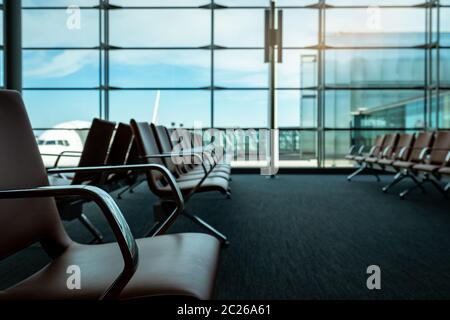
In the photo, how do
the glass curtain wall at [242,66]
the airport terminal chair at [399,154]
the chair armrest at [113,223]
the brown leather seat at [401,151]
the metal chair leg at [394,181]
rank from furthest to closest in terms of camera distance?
the glass curtain wall at [242,66], the brown leather seat at [401,151], the airport terminal chair at [399,154], the metal chair leg at [394,181], the chair armrest at [113,223]

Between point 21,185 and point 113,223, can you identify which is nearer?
point 113,223

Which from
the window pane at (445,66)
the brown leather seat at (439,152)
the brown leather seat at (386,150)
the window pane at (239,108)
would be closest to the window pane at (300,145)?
the window pane at (239,108)

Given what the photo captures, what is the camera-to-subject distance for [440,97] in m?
7.92

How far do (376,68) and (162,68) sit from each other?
14.5 feet

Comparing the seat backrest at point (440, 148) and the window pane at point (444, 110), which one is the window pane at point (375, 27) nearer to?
the window pane at point (444, 110)

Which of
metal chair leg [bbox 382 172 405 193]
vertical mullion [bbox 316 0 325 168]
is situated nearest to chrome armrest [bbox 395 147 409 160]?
metal chair leg [bbox 382 172 405 193]

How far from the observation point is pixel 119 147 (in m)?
2.75

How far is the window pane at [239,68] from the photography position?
25.3 ft

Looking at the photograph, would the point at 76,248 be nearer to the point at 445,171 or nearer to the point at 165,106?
the point at 445,171

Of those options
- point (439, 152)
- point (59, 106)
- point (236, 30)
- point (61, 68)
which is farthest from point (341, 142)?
point (61, 68)

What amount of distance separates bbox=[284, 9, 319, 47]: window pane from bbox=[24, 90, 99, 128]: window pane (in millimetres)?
4093

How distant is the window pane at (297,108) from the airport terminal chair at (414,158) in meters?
2.55

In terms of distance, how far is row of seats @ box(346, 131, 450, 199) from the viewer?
4641 mm
